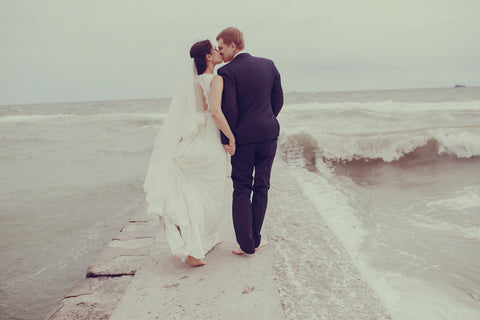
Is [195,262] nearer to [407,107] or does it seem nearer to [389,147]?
[389,147]

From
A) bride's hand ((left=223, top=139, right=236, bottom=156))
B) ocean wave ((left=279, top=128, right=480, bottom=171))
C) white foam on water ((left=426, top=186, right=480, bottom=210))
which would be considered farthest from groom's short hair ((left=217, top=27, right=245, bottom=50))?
ocean wave ((left=279, top=128, right=480, bottom=171))

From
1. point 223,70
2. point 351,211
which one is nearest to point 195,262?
point 223,70

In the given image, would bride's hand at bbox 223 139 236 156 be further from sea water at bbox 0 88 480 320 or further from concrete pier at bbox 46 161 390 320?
sea water at bbox 0 88 480 320

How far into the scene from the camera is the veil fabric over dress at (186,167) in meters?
2.50

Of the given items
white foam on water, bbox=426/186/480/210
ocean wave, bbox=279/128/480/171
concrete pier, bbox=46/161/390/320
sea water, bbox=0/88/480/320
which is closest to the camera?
concrete pier, bbox=46/161/390/320

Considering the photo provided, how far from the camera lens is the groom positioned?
2430 millimetres

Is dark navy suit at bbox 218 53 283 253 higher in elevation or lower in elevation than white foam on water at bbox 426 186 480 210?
higher

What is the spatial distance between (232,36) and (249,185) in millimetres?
1121

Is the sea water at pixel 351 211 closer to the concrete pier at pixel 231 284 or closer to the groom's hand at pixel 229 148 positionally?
the concrete pier at pixel 231 284

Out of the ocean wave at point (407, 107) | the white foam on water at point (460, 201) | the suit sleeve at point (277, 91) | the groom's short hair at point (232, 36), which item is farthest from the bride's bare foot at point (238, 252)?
the ocean wave at point (407, 107)

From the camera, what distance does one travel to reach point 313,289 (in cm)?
232

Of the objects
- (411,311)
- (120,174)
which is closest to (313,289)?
(411,311)

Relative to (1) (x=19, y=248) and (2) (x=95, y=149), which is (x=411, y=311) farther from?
(2) (x=95, y=149)

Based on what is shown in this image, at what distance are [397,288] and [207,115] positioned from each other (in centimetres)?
203
